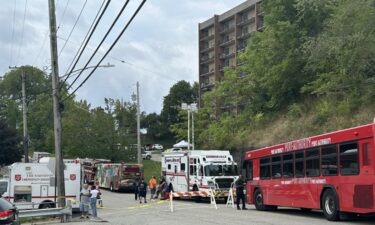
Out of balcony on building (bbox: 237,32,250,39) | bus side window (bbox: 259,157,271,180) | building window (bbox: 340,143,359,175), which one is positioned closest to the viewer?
building window (bbox: 340,143,359,175)

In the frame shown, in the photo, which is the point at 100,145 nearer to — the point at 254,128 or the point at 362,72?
the point at 254,128

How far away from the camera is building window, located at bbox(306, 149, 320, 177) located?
1838cm

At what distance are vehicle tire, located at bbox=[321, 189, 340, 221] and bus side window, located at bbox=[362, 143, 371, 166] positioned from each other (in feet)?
7.13

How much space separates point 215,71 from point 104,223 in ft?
301

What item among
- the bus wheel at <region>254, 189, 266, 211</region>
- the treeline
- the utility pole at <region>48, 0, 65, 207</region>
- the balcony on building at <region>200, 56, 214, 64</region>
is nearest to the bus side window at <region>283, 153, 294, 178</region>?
the bus wheel at <region>254, 189, 266, 211</region>

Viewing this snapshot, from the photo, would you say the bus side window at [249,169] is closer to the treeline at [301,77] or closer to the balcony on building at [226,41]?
the treeline at [301,77]

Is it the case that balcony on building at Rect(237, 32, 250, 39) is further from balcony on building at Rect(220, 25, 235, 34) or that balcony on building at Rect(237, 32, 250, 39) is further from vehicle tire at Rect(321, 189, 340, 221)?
vehicle tire at Rect(321, 189, 340, 221)

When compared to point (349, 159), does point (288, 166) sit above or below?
below

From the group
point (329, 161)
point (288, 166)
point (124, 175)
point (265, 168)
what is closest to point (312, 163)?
point (329, 161)

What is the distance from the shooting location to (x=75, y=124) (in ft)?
238

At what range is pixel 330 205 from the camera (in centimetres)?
1758

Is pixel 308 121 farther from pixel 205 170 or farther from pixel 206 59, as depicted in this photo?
pixel 206 59

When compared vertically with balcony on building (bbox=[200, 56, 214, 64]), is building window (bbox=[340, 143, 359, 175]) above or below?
below

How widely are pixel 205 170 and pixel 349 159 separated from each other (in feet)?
54.6
